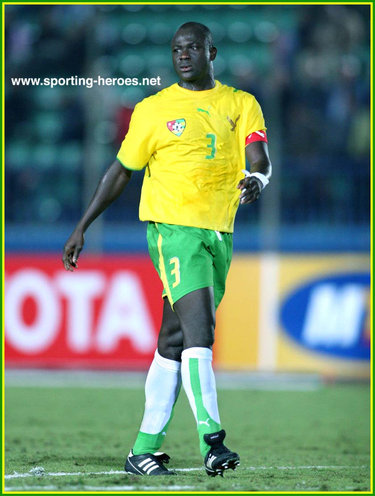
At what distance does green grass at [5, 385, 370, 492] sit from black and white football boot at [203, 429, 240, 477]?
7 cm

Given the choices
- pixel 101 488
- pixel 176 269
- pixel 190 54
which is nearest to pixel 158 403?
pixel 176 269

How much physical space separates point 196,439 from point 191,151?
9.16 feet

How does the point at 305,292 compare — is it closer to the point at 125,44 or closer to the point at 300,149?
the point at 300,149

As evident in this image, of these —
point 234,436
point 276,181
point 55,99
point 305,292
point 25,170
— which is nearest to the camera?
point 234,436

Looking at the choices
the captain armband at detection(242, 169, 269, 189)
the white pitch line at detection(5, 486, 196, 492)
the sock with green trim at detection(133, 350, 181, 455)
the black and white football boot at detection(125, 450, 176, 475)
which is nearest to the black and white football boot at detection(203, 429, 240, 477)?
the white pitch line at detection(5, 486, 196, 492)

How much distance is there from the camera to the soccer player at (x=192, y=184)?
4582mm

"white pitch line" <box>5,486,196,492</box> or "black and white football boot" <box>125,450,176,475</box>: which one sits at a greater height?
"white pitch line" <box>5,486,196,492</box>

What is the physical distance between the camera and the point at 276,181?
12469 millimetres

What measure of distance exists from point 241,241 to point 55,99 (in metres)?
3.80

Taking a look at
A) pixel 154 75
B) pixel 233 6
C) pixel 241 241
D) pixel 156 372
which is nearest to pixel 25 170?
pixel 154 75

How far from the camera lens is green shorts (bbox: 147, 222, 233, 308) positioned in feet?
15.1

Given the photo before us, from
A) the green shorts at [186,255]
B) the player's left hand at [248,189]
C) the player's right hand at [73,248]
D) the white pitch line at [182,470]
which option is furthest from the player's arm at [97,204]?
the white pitch line at [182,470]

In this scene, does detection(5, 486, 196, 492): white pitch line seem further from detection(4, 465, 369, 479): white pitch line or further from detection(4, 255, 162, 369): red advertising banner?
detection(4, 255, 162, 369): red advertising banner

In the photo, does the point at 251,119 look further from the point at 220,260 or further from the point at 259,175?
the point at 220,260
